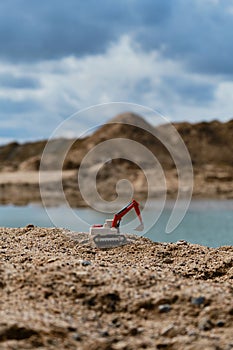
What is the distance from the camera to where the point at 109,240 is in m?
11.1

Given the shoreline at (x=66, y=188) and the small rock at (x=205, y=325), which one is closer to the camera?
the small rock at (x=205, y=325)

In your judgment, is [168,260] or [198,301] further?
[168,260]

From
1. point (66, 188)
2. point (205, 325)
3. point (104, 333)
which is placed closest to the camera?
point (104, 333)

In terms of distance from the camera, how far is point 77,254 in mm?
9922

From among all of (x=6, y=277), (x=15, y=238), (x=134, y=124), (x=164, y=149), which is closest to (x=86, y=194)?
(x=164, y=149)

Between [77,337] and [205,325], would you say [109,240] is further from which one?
[77,337]

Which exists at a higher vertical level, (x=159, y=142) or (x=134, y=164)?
(x=159, y=142)

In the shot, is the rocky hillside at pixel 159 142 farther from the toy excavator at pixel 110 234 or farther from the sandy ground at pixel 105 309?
the sandy ground at pixel 105 309

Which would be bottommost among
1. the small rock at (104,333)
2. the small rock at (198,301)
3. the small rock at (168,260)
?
the small rock at (104,333)

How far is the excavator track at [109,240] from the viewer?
36.1 ft

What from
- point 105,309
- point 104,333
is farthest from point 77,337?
point 105,309

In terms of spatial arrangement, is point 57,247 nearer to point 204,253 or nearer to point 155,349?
point 204,253

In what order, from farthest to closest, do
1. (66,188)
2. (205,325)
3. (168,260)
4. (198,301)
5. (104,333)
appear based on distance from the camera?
(66,188), (168,260), (198,301), (205,325), (104,333)

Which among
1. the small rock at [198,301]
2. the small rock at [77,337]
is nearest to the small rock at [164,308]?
the small rock at [198,301]
